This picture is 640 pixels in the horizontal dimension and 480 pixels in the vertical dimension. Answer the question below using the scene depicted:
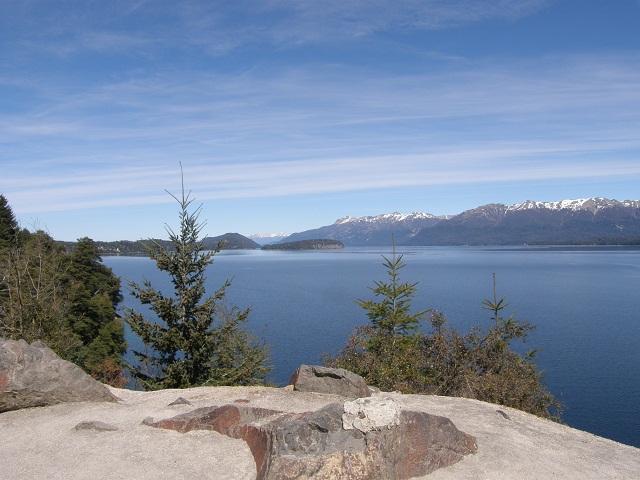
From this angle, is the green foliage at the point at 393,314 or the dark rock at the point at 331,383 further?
the green foliage at the point at 393,314

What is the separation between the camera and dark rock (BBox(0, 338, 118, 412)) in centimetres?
1196

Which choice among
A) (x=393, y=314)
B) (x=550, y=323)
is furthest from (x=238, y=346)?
(x=550, y=323)

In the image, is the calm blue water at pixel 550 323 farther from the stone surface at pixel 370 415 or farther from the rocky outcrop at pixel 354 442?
the stone surface at pixel 370 415

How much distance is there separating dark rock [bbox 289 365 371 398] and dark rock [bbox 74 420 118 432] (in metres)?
4.75

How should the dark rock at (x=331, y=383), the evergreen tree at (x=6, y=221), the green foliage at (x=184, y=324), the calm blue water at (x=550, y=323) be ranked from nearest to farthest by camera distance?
1. the dark rock at (x=331, y=383)
2. the green foliage at (x=184, y=324)
3. the calm blue water at (x=550, y=323)
4. the evergreen tree at (x=6, y=221)

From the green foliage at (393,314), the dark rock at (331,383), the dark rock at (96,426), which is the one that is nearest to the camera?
the dark rock at (96,426)

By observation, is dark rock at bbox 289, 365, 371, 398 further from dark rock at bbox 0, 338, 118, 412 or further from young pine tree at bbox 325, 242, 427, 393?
dark rock at bbox 0, 338, 118, 412

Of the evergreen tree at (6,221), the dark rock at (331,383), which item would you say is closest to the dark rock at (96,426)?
the dark rock at (331,383)

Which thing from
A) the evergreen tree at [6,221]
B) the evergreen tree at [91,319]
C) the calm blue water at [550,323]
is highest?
the evergreen tree at [6,221]

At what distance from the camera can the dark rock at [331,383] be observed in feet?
44.7

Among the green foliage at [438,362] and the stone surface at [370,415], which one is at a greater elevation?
the stone surface at [370,415]

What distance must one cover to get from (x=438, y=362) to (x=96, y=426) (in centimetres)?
1233

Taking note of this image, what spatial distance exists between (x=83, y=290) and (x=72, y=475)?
1228 inches

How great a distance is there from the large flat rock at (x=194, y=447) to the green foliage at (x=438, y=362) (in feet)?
13.6
